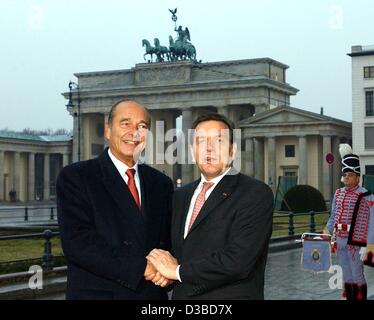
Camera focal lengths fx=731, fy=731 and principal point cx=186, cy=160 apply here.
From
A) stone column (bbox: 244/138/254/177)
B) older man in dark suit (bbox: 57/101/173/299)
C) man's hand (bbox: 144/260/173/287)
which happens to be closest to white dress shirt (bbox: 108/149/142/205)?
older man in dark suit (bbox: 57/101/173/299)

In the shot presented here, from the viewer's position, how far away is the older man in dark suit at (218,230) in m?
3.61

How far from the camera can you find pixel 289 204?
42906mm

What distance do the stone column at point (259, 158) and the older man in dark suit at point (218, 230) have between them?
228ft

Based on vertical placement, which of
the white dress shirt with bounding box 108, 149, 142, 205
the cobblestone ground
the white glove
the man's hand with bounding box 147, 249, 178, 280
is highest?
the white dress shirt with bounding box 108, 149, 142, 205

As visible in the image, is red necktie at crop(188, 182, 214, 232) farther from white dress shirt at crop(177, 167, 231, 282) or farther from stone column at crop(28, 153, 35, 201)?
stone column at crop(28, 153, 35, 201)

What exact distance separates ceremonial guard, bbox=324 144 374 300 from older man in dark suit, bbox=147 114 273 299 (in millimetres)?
4951

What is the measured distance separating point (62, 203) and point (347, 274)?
5607 mm

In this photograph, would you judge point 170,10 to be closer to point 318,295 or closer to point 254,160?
point 254,160

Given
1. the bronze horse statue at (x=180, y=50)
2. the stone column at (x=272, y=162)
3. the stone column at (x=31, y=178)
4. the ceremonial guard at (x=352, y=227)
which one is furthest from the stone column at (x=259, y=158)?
the ceremonial guard at (x=352, y=227)

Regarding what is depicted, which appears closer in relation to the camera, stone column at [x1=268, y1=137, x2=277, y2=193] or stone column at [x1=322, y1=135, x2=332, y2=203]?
stone column at [x1=322, y1=135, x2=332, y2=203]

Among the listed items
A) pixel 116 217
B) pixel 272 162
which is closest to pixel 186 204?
pixel 116 217

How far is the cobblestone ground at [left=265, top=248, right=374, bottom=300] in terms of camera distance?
39.5 feet

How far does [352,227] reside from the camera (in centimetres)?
876

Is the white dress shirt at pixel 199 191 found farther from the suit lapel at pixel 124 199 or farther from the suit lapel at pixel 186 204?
the suit lapel at pixel 124 199
